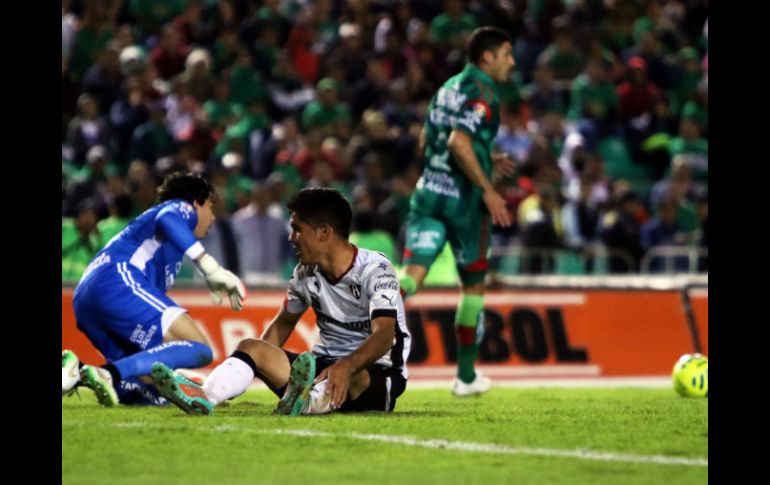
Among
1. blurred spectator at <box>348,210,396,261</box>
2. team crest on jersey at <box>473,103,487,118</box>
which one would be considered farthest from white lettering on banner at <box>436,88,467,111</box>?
blurred spectator at <box>348,210,396,261</box>

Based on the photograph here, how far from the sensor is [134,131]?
18.0 meters

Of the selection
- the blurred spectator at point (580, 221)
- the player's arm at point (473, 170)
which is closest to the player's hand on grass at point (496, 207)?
the player's arm at point (473, 170)

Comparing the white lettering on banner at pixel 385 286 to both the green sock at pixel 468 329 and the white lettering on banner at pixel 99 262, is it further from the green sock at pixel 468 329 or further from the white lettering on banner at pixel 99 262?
the green sock at pixel 468 329

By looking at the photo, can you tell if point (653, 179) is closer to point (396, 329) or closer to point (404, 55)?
point (404, 55)

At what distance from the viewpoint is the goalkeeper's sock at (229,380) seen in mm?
7578

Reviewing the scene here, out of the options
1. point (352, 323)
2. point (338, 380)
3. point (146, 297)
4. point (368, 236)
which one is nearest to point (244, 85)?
point (368, 236)

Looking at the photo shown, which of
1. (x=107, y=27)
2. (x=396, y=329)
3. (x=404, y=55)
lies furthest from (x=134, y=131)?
(x=396, y=329)

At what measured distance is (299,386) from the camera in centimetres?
750

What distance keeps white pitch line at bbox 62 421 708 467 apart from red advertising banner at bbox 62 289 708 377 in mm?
5644

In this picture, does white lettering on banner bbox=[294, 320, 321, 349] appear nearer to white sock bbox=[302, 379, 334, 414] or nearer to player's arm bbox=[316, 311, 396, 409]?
white sock bbox=[302, 379, 334, 414]

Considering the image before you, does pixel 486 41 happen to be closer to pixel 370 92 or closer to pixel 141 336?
pixel 141 336

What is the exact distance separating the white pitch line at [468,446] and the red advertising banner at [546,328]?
564 cm

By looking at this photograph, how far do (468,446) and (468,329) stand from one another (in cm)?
424

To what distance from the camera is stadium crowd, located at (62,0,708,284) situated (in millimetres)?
16188
